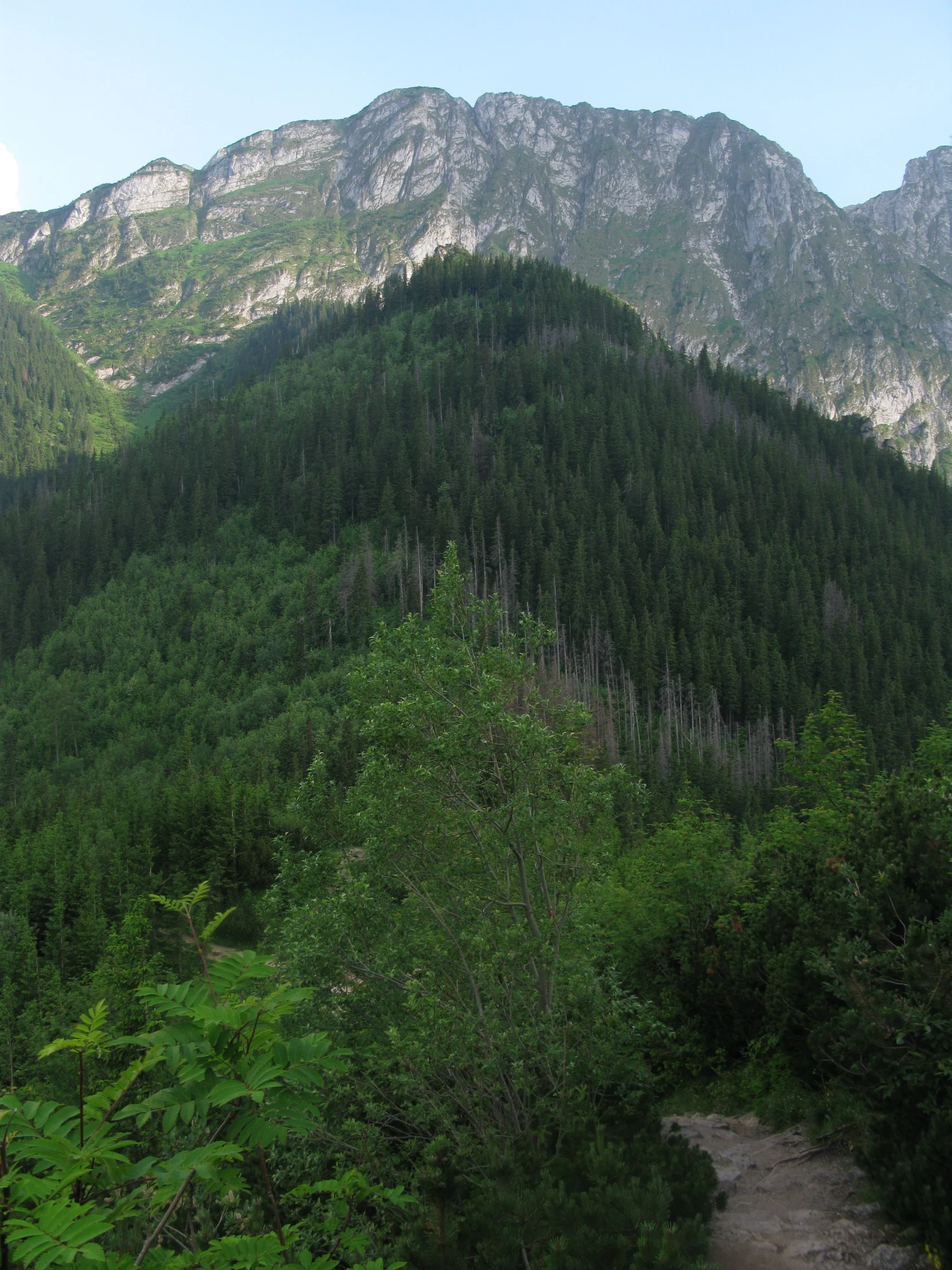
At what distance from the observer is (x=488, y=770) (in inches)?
573

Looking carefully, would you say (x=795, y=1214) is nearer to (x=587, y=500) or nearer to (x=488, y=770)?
(x=488, y=770)

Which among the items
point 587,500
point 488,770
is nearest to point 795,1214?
point 488,770

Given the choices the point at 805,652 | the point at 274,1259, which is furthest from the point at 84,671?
the point at 274,1259

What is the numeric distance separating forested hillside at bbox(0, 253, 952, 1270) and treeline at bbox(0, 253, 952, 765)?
77 centimetres

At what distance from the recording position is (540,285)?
179m

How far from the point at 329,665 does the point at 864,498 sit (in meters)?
105

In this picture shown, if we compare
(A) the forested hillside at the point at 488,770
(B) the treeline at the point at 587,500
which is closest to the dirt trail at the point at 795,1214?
(A) the forested hillside at the point at 488,770

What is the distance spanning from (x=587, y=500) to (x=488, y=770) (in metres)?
121

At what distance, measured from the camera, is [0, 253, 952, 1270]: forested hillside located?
35.2ft

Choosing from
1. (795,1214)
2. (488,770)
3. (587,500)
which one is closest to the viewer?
(795,1214)

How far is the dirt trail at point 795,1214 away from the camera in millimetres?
9602

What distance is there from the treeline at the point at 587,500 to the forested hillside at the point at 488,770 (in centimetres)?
77

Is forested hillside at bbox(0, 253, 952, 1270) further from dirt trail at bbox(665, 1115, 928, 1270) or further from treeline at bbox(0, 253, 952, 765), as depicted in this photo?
treeline at bbox(0, 253, 952, 765)

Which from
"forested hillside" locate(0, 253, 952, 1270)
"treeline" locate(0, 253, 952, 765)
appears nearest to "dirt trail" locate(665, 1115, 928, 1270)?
"forested hillside" locate(0, 253, 952, 1270)
